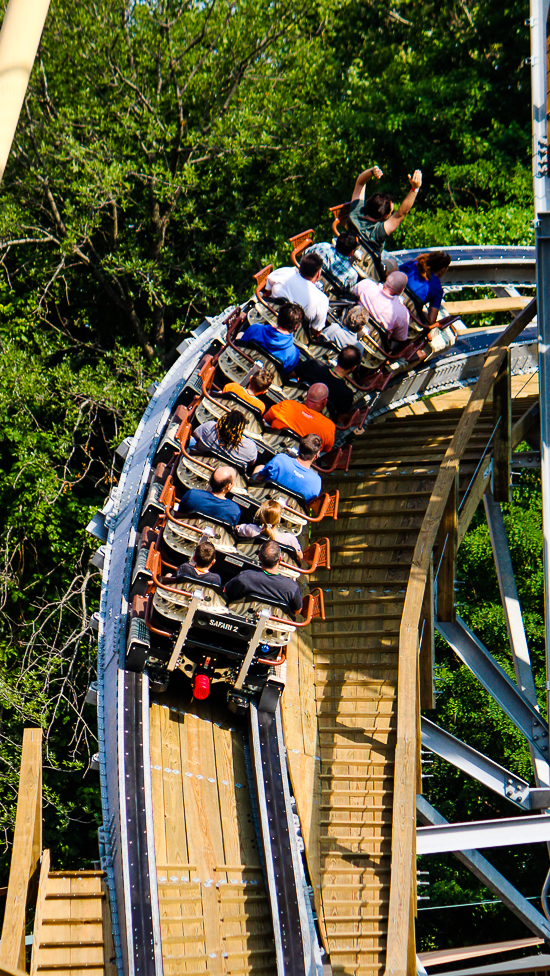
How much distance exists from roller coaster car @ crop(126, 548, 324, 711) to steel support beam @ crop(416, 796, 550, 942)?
2773 millimetres

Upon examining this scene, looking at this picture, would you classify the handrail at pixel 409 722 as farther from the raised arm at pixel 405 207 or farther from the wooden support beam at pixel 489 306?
the wooden support beam at pixel 489 306

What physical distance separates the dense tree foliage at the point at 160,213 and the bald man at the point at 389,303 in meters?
6.10

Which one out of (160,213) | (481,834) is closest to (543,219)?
(481,834)

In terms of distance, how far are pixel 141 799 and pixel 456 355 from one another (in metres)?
6.48

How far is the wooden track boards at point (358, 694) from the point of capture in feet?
21.1

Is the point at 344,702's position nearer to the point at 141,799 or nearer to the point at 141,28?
the point at 141,799

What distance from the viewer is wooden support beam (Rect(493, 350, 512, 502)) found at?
30.5ft

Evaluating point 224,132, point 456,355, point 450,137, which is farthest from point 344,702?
point 450,137

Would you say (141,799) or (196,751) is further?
(196,751)

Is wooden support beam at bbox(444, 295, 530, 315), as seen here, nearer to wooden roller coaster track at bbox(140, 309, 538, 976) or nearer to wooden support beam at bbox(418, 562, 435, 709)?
wooden roller coaster track at bbox(140, 309, 538, 976)

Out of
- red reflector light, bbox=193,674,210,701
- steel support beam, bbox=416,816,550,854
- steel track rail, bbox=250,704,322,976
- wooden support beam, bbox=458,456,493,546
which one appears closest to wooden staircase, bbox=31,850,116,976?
steel track rail, bbox=250,704,322,976

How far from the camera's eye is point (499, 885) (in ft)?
29.1

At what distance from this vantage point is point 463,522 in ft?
31.9

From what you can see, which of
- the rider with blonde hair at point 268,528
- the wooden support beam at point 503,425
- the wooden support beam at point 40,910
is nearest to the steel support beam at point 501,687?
the wooden support beam at point 503,425
